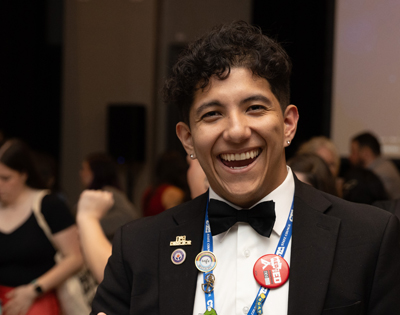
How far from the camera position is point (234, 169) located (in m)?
1.56

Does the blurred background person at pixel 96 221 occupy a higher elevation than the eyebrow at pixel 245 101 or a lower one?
lower

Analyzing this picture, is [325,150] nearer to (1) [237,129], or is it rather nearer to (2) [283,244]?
(2) [283,244]

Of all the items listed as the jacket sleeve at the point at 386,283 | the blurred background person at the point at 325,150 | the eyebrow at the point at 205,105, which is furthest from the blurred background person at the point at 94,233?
the blurred background person at the point at 325,150

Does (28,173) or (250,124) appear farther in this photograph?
(28,173)

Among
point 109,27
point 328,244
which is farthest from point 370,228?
point 109,27

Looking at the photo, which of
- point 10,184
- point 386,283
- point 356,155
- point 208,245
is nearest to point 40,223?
point 10,184

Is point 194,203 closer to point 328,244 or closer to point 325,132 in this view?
point 328,244

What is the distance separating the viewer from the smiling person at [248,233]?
1438 millimetres

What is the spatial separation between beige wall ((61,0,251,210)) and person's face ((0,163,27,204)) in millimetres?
5947

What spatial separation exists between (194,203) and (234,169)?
0.25 metres

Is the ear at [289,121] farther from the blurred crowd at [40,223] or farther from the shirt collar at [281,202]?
the blurred crowd at [40,223]

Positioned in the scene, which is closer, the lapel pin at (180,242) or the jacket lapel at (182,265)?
the jacket lapel at (182,265)

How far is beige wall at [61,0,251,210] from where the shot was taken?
9.40 metres

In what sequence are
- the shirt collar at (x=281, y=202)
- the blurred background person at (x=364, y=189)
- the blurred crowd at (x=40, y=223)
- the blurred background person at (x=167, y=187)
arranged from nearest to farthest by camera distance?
the shirt collar at (x=281, y=202) → the blurred crowd at (x=40, y=223) → the blurred background person at (x=364, y=189) → the blurred background person at (x=167, y=187)
